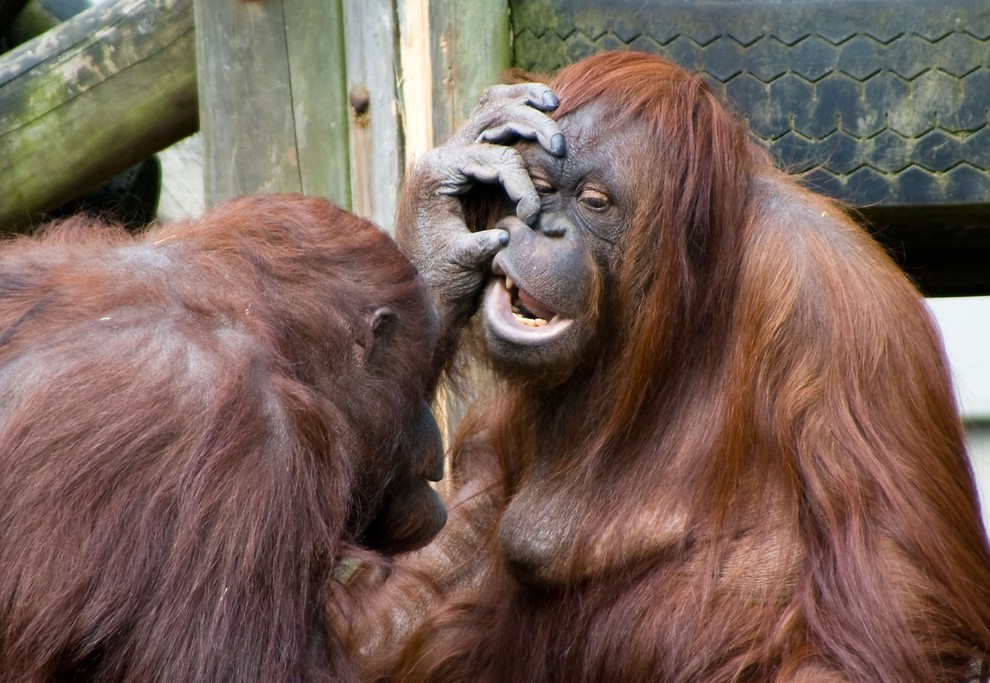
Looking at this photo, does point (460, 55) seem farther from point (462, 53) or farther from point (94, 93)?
point (94, 93)

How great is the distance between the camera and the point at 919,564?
2930 millimetres

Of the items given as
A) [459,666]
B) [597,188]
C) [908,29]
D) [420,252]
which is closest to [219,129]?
[420,252]

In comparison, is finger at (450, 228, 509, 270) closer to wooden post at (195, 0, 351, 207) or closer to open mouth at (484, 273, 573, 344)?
open mouth at (484, 273, 573, 344)

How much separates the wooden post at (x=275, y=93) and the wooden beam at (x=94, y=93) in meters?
0.32

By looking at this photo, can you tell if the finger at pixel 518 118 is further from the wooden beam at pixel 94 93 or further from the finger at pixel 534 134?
the wooden beam at pixel 94 93

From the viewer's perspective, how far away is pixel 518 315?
321 centimetres

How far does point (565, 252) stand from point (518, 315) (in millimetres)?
179

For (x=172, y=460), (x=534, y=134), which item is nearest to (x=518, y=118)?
(x=534, y=134)

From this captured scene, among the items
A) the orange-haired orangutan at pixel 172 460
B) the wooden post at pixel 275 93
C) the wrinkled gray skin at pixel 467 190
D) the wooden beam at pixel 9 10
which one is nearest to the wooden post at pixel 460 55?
the wooden post at pixel 275 93

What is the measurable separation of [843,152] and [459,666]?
159cm

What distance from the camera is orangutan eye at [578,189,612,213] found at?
322 cm

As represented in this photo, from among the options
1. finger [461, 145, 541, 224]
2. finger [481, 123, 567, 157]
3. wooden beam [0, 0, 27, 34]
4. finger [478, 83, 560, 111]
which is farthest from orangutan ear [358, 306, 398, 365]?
wooden beam [0, 0, 27, 34]

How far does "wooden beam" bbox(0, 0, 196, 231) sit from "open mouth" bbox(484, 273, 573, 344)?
1.58 m

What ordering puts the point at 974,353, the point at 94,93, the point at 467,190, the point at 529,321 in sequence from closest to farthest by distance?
the point at 529,321 → the point at 467,190 → the point at 94,93 → the point at 974,353
